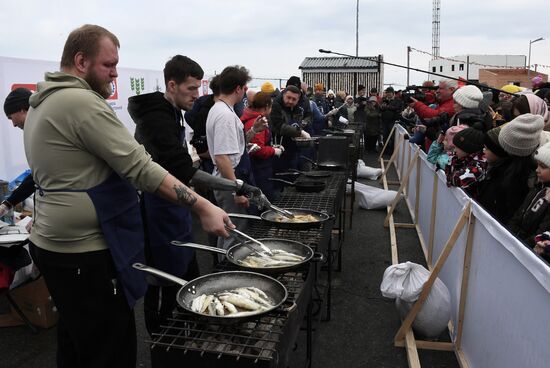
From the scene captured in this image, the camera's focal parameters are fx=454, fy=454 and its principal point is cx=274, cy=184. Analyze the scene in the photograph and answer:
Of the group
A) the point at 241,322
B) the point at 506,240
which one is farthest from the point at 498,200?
the point at 241,322

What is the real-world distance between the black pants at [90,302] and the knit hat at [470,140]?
3.08 m

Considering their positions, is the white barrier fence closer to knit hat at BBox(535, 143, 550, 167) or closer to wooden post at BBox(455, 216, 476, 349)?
wooden post at BBox(455, 216, 476, 349)

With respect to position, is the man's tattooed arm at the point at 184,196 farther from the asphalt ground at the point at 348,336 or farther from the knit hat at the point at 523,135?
the knit hat at the point at 523,135

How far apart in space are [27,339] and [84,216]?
2.54 m

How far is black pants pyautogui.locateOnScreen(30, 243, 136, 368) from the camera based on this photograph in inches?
74.5

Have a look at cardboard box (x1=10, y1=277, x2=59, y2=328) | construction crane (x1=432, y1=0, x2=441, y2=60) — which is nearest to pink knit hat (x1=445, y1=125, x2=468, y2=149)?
cardboard box (x1=10, y1=277, x2=59, y2=328)

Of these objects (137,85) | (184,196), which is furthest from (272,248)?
(137,85)

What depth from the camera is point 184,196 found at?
192 cm

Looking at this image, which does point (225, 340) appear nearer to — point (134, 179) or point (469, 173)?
point (134, 179)

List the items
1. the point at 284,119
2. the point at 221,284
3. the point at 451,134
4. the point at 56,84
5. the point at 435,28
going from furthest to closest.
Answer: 1. the point at 435,28
2. the point at 284,119
3. the point at 451,134
4. the point at 221,284
5. the point at 56,84

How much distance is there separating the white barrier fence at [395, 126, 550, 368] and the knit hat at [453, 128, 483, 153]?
0.37 meters

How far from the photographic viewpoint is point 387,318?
4.11 metres

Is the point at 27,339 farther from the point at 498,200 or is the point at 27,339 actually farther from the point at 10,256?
the point at 498,200

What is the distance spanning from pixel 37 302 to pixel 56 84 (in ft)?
8.97
